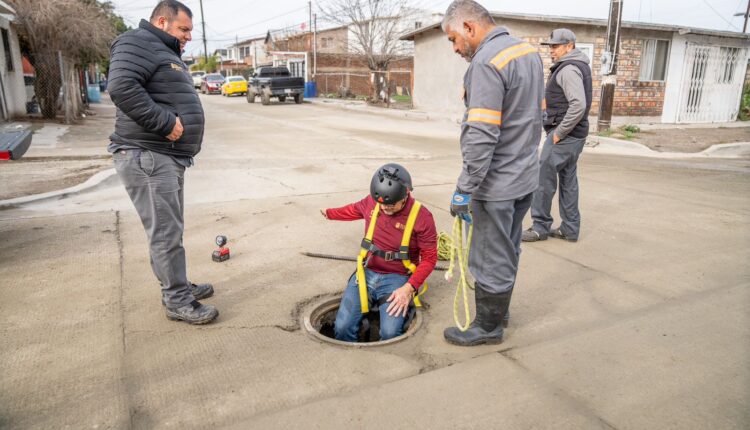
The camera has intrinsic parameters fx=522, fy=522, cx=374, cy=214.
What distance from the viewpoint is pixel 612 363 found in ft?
10.3

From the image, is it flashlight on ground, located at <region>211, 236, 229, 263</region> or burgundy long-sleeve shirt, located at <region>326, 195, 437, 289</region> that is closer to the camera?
burgundy long-sleeve shirt, located at <region>326, 195, 437, 289</region>

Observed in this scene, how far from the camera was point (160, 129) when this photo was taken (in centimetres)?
318

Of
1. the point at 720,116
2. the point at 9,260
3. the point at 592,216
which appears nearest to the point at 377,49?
the point at 720,116

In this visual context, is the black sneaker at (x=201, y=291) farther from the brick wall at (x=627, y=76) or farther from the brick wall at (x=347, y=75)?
the brick wall at (x=347, y=75)

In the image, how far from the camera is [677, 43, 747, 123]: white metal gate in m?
19.6

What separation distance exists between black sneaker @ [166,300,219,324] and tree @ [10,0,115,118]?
1377cm

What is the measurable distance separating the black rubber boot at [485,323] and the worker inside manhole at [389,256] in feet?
1.35

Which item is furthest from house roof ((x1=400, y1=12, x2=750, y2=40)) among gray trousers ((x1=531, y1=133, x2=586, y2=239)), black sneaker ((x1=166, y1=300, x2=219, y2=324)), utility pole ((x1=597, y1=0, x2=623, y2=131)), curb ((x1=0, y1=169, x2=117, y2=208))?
black sneaker ((x1=166, y1=300, x2=219, y2=324))

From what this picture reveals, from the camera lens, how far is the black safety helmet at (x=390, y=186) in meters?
3.42

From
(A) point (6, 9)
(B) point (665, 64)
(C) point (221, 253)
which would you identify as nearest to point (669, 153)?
(B) point (665, 64)

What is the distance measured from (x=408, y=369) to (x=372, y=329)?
3.25ft

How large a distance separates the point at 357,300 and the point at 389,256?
0.40 metres

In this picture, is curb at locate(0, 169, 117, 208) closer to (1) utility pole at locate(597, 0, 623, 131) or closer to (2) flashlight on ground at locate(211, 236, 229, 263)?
(2) flashlight on ground at locate(211, 236, 229, 263)

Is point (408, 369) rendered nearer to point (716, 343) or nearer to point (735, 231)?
point (716, 343)
